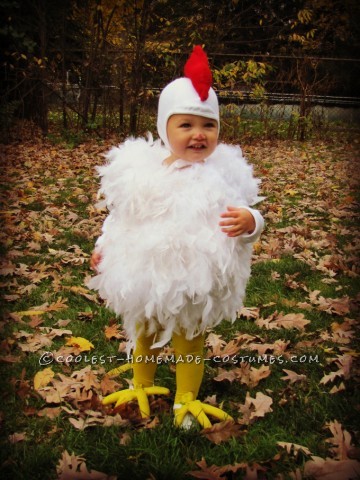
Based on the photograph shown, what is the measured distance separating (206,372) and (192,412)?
474 mm

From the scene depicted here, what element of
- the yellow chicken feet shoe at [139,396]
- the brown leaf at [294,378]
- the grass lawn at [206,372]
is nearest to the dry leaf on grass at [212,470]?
the grass lawn at [206,372]

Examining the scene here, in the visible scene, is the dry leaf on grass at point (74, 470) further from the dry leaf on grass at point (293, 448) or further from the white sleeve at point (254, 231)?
the white sleeve at point (254, 231)

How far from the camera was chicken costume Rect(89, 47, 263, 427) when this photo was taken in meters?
1.85

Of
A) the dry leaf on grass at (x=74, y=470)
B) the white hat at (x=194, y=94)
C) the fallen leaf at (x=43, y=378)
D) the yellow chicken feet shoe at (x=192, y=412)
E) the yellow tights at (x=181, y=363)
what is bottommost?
the fallen leaf at (x=43, y=378)

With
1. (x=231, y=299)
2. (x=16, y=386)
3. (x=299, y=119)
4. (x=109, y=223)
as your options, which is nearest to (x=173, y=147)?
(x=109, y=223)

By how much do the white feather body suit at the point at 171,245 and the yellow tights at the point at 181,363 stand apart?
0.27ft

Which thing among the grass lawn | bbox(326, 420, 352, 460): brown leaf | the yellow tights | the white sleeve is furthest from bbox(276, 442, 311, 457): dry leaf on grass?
the white sleeve

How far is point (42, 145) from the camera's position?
9.70 m

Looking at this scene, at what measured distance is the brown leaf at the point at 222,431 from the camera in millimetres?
Result: 1973

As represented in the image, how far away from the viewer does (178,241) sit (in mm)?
1842

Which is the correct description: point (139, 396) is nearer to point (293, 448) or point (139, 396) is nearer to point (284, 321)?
point (293, 448)

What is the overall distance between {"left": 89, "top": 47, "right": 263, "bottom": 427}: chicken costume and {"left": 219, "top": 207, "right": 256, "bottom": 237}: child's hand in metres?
0.04

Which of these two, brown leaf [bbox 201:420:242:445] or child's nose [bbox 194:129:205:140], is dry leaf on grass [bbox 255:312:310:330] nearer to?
brown leaf [bbox 201:420:242:445]

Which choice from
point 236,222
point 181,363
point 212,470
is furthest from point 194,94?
point 212,470
